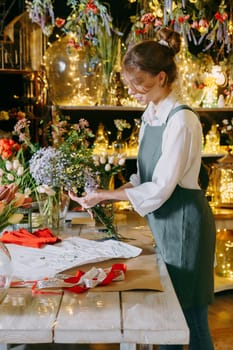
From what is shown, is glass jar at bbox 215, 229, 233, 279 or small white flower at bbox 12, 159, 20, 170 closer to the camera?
small white flower at bbox 12, 159, 20, 170

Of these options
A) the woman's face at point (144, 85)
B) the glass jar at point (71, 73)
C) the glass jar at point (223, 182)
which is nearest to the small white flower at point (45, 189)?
the woman's face at point (144, 85)

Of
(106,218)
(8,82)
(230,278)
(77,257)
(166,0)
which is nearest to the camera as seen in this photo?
(77,257)

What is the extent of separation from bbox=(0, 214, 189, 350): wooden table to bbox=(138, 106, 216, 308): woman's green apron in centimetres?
51

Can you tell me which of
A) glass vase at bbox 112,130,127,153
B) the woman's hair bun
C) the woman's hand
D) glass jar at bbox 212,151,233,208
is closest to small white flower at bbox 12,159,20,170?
the woman's hand

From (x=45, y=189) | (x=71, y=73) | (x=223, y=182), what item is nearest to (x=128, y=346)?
(x=45, y=189)

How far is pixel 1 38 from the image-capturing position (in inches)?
161

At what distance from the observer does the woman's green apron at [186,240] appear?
2227 mm

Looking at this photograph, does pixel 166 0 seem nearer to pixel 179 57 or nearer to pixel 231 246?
pixel 179 57

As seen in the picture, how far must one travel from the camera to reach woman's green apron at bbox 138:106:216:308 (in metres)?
2.23

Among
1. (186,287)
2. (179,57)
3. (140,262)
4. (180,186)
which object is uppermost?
(179,57)

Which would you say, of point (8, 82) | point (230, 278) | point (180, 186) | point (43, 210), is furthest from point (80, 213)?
point (230, 278)

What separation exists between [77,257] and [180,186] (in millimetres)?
469

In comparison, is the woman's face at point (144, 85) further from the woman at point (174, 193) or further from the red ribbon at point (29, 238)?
the red ribbon at point (29, 238)

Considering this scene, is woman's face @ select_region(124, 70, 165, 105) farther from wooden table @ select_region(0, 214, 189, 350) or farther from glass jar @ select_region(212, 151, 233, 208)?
glass jar @ select_region(212, 151, 233, 208)
